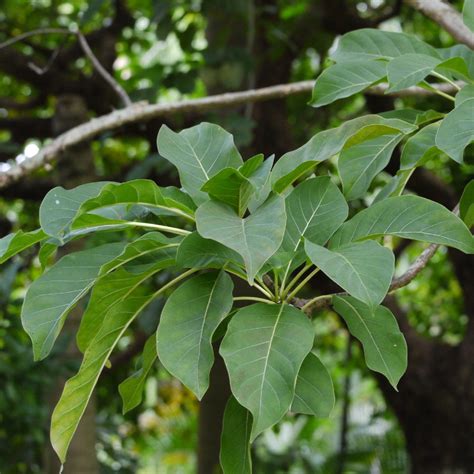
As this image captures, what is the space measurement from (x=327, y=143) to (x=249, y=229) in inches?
8.8

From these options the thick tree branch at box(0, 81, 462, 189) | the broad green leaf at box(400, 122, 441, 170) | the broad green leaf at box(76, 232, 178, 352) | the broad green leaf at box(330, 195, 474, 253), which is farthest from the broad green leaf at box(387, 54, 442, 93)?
the thick tree branch at box(0, 81, 462, 189)

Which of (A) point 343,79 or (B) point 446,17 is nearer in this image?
(A) point 343,79

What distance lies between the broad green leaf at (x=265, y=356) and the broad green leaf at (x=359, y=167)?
304mm

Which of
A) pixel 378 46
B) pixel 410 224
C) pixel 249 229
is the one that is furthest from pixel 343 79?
A: pixel 249 229

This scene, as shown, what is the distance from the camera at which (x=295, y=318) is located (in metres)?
1.06

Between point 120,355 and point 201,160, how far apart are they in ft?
9.44

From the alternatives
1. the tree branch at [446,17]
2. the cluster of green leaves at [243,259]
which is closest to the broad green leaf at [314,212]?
the cluster of green leaves at [243,259]

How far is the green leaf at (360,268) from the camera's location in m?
0.93

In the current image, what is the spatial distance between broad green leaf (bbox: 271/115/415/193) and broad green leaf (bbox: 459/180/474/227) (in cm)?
20

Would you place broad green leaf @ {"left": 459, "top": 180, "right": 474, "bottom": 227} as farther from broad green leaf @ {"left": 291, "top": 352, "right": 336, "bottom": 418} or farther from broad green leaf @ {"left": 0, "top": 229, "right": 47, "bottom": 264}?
broad green leaf @ {"left": 0, "top": 229, "right": 47, "bottom": 264}

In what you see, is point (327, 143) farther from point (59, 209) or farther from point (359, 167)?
point (59, 209)

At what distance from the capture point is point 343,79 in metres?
1.45

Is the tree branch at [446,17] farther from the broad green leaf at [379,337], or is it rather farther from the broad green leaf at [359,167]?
the broad green leaf at [379,337]

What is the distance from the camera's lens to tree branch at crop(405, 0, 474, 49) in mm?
1866
